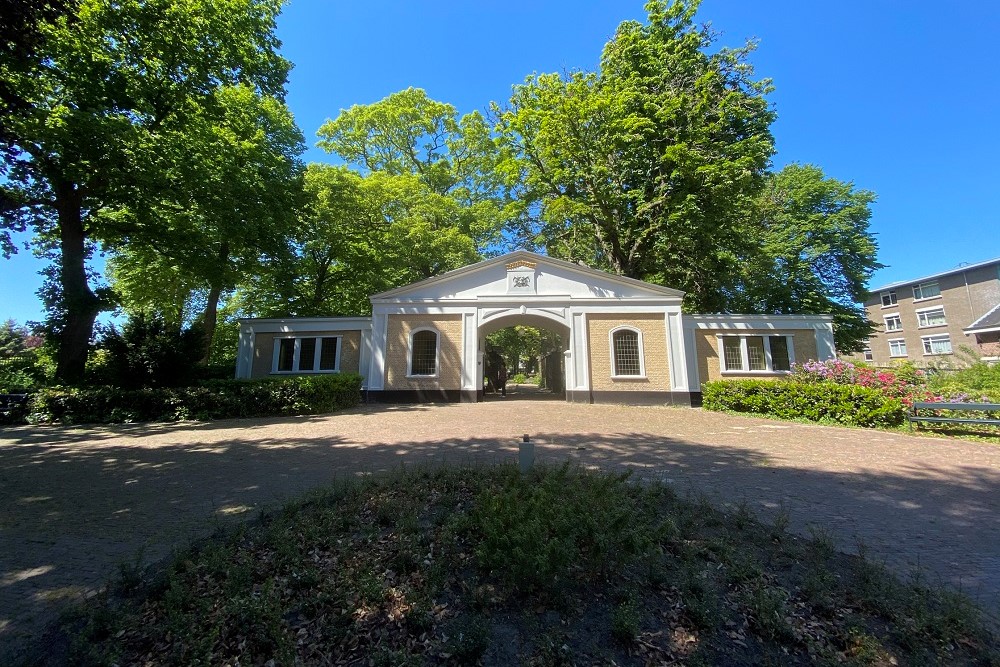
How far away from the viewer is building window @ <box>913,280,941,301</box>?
34344mm

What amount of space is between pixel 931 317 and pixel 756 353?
3020 cm

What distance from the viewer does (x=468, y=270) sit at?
57.1 feet

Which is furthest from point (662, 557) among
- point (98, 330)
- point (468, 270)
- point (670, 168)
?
point (670, 168)

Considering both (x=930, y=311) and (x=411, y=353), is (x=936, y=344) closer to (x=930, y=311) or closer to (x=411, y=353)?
(x=930, y=311)

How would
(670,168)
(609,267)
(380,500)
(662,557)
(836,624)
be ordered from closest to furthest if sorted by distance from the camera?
(836,624)
(662,557)
(380,500)
(670,168)
(609,267)

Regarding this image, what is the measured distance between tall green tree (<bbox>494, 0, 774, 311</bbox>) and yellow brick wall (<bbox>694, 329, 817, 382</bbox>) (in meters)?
4.97

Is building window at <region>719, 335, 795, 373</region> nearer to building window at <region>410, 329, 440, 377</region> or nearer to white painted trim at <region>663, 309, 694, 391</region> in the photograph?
white painted trim at <region>663, 309, 694, 391</region>

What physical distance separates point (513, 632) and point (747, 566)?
1740 mm

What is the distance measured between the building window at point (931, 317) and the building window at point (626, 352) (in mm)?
34561

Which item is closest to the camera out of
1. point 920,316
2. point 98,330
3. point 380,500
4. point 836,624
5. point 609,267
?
point 836,624

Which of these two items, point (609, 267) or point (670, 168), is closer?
point (670, 168)

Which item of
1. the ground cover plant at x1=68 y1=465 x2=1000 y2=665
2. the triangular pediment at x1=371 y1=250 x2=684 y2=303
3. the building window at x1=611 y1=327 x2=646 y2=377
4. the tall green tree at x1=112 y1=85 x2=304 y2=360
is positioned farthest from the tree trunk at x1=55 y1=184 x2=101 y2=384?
the building window at x1=611 y1=327 x2=646 y2=377

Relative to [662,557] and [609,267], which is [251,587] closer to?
[662,557]

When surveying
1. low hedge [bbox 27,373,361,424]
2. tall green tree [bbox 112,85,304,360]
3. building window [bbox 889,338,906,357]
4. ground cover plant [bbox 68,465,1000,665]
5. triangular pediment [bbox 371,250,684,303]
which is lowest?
ground cover plant [bbox 68,465,1000,665]
